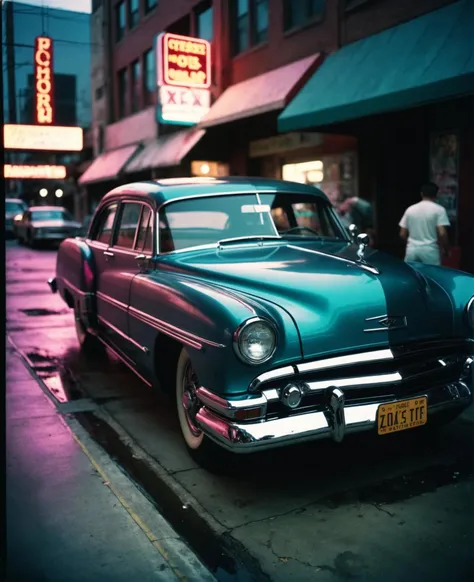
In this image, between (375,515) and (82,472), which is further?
(82,472)

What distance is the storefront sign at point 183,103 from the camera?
53.8ft

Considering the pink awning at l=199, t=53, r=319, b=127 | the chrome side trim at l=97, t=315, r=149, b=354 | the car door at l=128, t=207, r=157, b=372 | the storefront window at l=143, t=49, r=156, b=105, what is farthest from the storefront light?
the car door at l=128, t=207, r=157, b=372

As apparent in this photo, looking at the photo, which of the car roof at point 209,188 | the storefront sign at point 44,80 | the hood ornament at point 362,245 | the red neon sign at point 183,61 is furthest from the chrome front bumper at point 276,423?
the storefront sign at point 44,80

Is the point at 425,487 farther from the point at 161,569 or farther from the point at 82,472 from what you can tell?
the point at 82,472

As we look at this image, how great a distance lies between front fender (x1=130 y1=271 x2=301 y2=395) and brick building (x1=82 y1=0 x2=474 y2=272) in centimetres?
565

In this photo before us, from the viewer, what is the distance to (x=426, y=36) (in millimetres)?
9445

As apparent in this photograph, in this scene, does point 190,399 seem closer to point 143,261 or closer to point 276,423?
point 276,423

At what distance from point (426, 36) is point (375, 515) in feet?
26.3

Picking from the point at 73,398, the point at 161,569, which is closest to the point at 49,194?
the point at 73,398

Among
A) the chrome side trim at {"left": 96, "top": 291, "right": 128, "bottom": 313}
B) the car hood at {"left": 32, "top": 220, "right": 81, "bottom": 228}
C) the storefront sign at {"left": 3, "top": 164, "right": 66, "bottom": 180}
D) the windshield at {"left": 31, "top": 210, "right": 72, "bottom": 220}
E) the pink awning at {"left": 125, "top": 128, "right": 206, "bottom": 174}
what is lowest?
the chrome side trim at {"left": 96, "top": 291, "right": 128, "bottom": 313}

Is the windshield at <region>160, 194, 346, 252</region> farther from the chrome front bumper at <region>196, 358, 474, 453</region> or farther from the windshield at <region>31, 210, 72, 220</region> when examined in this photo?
the windshield at <region>31, 210, 72, 220</region>

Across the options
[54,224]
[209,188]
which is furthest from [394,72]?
[54,224]

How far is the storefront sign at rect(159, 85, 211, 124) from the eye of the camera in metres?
16.4

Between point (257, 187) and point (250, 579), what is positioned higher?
point (257, 187)
